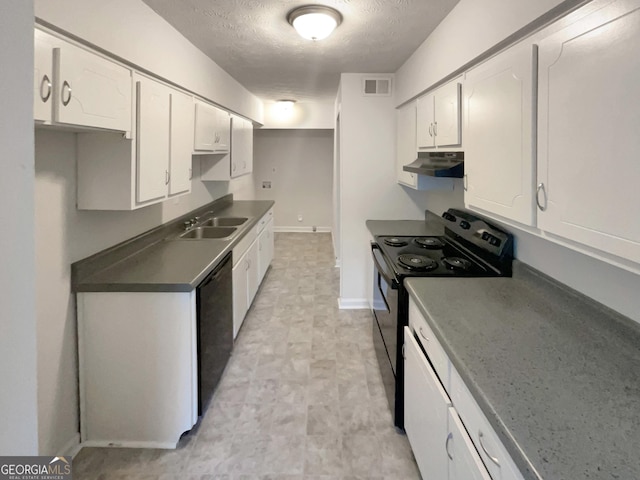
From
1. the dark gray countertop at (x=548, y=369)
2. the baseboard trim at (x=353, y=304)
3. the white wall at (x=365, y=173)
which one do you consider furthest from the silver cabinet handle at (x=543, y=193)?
the baseboard trim at (x=353, y=304)

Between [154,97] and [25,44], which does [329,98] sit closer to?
[154,97]

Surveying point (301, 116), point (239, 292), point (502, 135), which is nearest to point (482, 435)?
point (502, 135)

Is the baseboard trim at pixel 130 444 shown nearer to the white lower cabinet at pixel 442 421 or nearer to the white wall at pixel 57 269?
the white wall at pixel 57 269

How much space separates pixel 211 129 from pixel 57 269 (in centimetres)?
190

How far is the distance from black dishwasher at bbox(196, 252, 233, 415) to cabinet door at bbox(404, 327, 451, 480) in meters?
1.09

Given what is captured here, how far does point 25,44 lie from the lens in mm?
673

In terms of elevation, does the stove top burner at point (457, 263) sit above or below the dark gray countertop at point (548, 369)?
above

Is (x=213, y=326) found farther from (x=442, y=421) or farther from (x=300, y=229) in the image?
(x=300, y=229)

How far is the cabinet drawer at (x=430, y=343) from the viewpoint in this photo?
154 cm

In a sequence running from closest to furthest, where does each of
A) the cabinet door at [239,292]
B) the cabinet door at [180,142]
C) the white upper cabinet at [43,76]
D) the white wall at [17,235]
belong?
the white wall at [17,235] → the white upper cabinet at [43,76] → the cabinet door at [180,142] → the cabinet door at [239,292]

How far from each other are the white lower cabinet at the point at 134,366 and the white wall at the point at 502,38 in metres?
1.73

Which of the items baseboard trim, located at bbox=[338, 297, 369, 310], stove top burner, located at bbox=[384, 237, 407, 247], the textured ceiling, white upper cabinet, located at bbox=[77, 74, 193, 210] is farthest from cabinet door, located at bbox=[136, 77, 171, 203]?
baseboard trim, located at bbox=[338, 297, 369, 310]

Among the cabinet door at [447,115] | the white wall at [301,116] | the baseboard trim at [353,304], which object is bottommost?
the baseboard trim at [353,304]

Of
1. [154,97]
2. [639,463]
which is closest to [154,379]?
[154,97]
